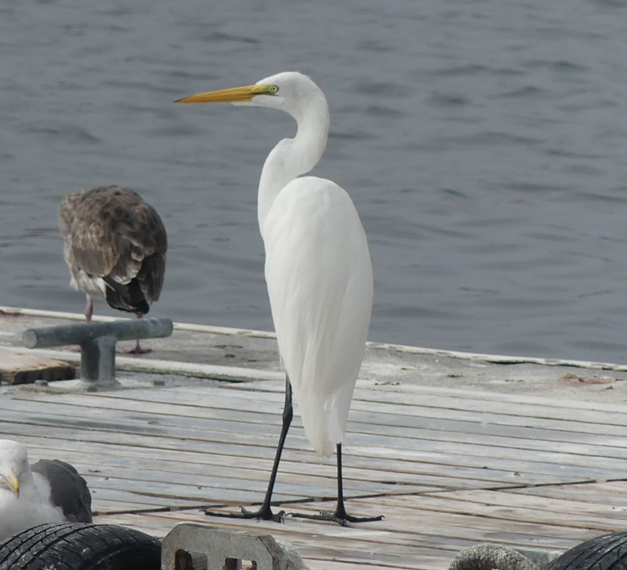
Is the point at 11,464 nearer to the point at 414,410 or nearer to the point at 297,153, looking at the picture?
the point at 297,153

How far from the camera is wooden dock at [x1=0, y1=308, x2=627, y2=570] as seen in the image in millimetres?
3678

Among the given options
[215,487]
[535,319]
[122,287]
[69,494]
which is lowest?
[535,319]

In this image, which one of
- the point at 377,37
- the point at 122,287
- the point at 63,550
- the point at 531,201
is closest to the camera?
the point at 63,550

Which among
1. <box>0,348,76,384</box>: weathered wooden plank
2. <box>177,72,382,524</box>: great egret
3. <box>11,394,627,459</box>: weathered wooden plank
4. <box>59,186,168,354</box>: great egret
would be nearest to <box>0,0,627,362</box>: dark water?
<box>59,186,168,354</box>: great egret

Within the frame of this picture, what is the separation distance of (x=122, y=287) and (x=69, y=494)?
15.5 ft

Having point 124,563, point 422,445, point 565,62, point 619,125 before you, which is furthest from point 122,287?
point 565,62

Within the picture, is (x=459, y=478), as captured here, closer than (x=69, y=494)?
No

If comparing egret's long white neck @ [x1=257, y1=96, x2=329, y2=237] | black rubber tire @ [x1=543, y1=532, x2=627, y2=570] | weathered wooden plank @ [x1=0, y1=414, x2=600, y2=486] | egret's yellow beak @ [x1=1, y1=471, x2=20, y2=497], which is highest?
egret's long white neck @ [x1=257, y1=96, x2=329, y2=237]

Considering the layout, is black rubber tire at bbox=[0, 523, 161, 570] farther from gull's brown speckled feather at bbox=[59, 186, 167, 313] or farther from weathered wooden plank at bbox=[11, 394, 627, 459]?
gull's brown speckled feather at bbox=[59, 186, 167, 313]

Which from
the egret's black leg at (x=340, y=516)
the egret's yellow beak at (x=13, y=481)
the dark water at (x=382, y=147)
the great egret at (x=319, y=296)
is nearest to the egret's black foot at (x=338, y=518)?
the egret's black leg at (x=340, y=516)

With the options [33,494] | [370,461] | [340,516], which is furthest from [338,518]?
[33,494]

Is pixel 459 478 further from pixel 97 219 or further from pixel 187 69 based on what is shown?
pixel 187 69

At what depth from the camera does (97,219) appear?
26.4ft

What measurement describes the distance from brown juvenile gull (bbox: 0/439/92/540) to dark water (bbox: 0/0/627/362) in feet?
27.6
